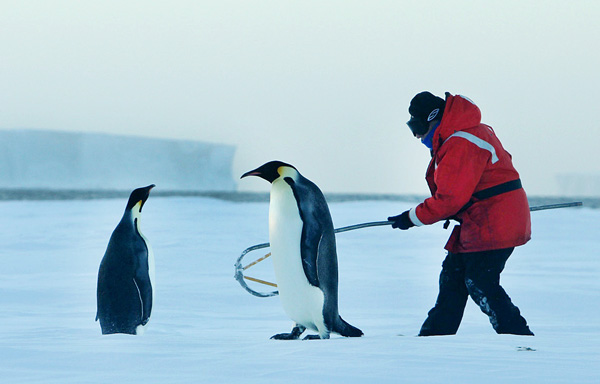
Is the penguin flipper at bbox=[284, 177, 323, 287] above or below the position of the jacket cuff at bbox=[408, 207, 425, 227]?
below

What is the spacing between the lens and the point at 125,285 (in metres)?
3.96

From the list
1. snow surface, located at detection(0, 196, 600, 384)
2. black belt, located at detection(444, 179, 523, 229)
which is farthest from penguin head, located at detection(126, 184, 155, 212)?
black belt, located at detection(444, 179, 523, 229)

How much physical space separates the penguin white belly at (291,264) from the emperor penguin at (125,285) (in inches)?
33.5

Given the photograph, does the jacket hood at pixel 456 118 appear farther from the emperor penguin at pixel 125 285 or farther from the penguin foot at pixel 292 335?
the emperor penguin at pixel 125 285

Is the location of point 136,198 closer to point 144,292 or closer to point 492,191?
point 144,292

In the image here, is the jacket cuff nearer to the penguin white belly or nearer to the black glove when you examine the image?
the black glove

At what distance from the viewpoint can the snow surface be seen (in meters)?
2.27

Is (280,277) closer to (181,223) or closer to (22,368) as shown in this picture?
(22,368)

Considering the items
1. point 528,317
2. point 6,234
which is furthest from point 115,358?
point 6,234

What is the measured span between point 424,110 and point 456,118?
0.18 meters

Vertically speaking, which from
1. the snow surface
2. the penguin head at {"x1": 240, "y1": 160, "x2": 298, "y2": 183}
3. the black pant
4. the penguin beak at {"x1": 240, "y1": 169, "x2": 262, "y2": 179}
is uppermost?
the penguin head at {"x1": 240, "y1": 160, "x2": 298, "y2": 183}

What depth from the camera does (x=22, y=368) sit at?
2309 mm

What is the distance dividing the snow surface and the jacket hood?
3.05 feet

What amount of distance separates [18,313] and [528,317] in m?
3.66
